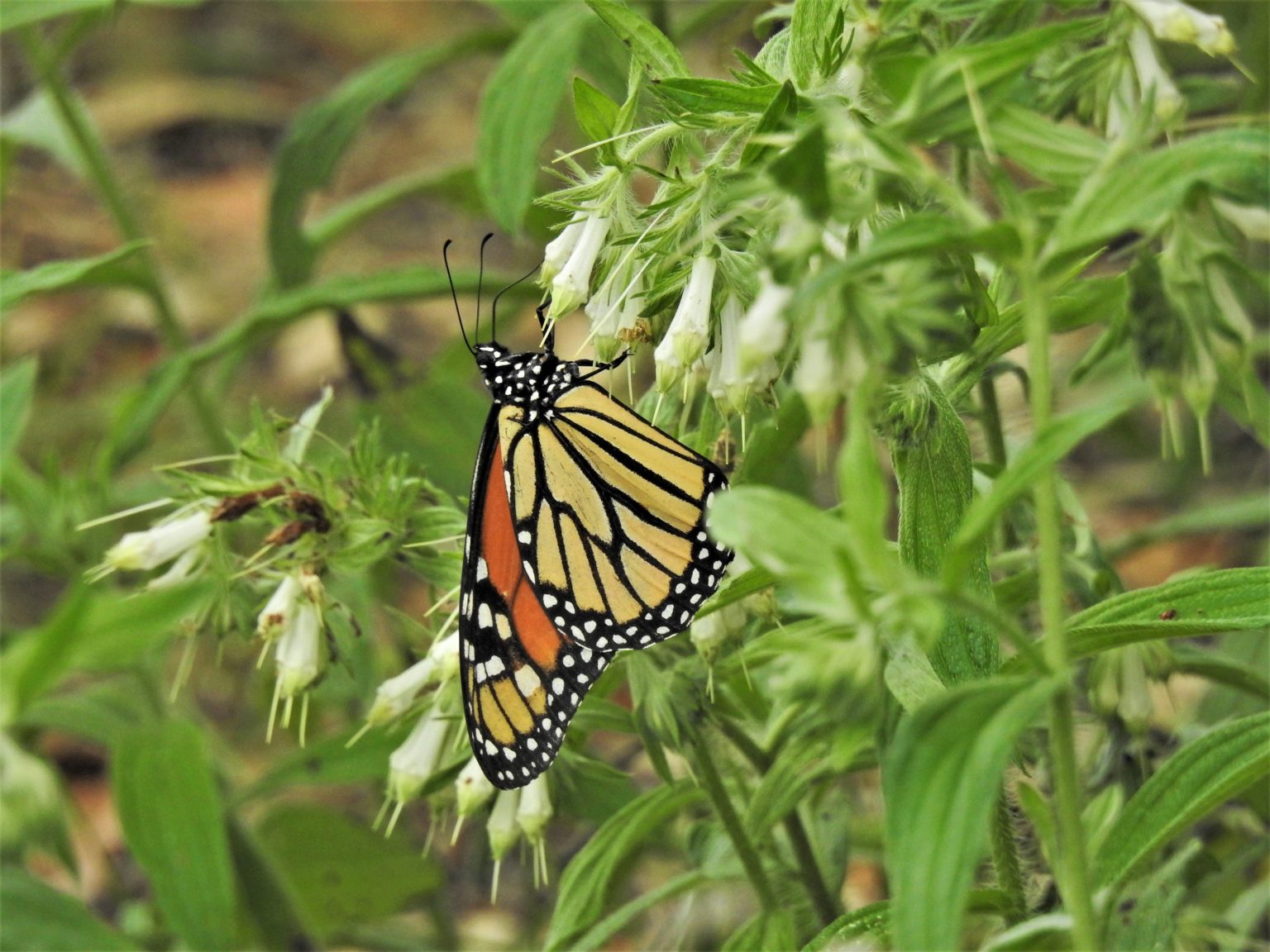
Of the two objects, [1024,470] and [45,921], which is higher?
[1024,470]

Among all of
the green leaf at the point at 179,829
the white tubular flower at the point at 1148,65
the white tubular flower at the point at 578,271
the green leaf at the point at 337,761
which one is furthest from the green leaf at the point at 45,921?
the white tubular flower at the point at 1148,65

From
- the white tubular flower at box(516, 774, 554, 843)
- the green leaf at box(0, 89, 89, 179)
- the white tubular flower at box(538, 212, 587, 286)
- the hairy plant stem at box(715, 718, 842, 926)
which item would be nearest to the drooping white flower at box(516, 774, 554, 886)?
the white tubular flower at box(516, 774, 554, 843)

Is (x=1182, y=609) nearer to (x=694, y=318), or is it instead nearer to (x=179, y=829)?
(x=694, y=318)

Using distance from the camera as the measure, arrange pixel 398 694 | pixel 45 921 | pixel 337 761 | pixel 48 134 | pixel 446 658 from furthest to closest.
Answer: pixel 48 134 → pixel 337 761 → pixel 45 921 → pixel 398 694 → pixel 446 658

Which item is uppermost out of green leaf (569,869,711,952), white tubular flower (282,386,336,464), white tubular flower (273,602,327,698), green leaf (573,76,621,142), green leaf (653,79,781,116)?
green leaf (573,76,621,142)

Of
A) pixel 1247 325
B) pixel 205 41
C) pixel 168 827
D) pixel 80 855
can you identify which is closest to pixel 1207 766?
pixel 1247 325

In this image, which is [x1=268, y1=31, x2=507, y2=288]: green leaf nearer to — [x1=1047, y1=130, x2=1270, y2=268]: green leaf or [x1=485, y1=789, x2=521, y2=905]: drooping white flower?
[x1=485, y1=789, x2=521, y2=905]: drooping white flower

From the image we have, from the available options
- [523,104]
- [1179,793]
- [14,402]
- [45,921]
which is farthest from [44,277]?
[1179,793]
